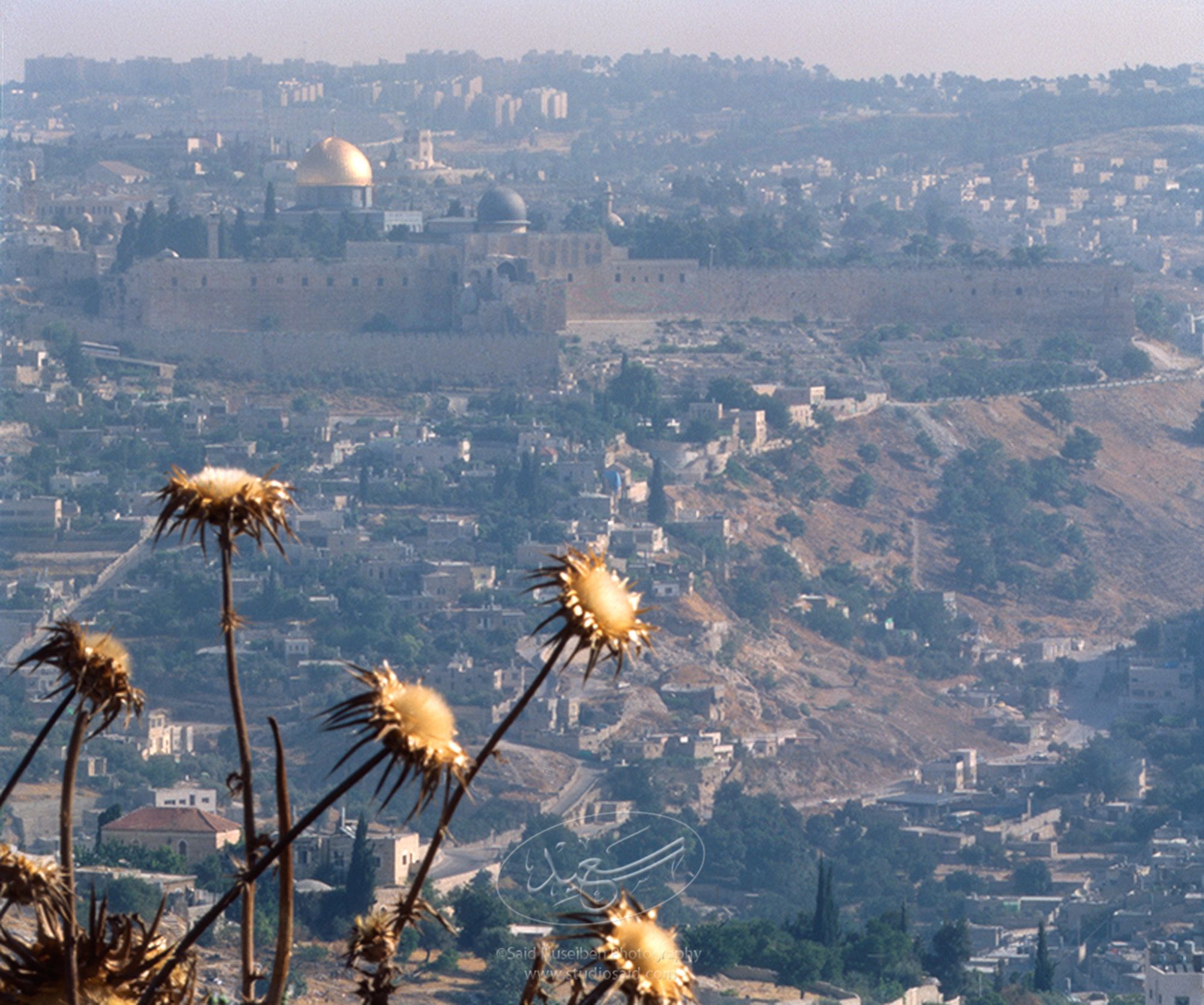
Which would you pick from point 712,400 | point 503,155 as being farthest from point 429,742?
point 503,155

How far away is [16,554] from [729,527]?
927 centimetres

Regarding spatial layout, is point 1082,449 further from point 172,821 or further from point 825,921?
point 172,821

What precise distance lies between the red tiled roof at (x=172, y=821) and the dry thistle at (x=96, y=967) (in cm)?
1984

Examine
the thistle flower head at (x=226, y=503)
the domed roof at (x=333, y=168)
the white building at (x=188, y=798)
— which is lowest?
the white building at (x=188, y=798)

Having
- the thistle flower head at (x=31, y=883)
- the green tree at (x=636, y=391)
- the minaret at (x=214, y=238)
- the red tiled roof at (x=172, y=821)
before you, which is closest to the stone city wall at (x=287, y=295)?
the minaret at (x=214, y=238)

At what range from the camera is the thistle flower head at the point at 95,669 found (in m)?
3.02

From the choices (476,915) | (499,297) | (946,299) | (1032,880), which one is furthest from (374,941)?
(946,299)

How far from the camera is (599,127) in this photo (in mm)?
82438

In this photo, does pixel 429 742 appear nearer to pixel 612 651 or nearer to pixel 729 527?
pixel 612 651

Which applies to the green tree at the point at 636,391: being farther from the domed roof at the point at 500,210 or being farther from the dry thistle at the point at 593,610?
the dry thistle at the point at 593,610

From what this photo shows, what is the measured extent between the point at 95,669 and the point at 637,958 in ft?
2.15

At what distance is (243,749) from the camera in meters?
2.88

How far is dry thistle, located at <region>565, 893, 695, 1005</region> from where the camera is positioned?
2811 millimetres

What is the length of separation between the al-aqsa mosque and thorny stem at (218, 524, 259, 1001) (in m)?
46.7
